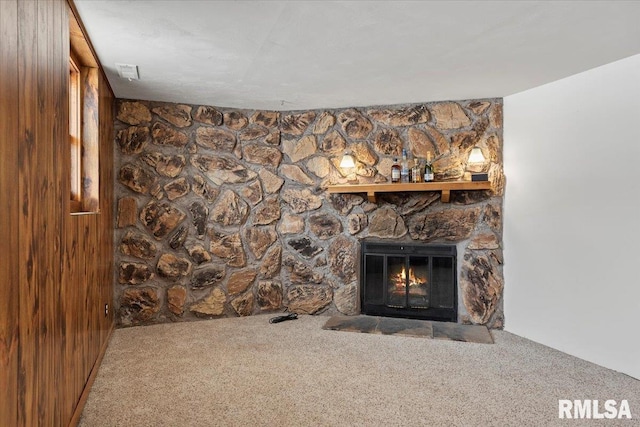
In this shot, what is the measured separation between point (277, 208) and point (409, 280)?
1.36m

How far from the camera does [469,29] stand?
2164 mm

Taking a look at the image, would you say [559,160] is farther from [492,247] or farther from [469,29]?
[469,29]

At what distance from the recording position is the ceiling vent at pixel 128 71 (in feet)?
8.73

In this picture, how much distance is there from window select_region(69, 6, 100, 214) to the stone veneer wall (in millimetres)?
709

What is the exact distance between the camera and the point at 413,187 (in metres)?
3.43

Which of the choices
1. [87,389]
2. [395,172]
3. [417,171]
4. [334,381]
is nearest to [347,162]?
[395,172]

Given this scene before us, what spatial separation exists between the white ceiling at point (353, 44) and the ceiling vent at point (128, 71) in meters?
0.06

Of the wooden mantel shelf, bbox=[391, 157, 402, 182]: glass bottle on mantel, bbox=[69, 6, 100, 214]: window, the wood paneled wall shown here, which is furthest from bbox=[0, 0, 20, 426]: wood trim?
bbox=[391, 157, 402, 182]: glass bottle on mantel

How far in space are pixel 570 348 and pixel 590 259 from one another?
2.06 ft

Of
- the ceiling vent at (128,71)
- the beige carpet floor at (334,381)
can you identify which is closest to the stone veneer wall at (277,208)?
the beige carpet floor at (334,381)

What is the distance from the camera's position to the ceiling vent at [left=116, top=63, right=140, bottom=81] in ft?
8.73

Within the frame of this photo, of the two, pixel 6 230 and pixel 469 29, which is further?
pixel 469 29

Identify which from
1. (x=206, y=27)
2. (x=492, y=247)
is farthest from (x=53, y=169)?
(x=492, y=247)

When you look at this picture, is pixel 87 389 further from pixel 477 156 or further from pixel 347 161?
pixel 477 156
